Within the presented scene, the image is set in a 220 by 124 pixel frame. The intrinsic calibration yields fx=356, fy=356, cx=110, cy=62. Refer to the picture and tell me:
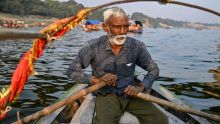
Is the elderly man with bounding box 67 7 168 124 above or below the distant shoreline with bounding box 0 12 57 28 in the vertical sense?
above

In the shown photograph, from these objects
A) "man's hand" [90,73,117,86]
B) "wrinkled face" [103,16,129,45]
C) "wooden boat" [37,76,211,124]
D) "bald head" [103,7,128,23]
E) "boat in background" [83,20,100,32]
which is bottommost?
"boat in background" [83,20,100,32]

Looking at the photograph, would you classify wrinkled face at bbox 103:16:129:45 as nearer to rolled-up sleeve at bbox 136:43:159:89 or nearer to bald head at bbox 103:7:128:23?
bald head at bbox 103:7:128:23

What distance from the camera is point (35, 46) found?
4500mm

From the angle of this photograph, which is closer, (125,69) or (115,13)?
(115,13)

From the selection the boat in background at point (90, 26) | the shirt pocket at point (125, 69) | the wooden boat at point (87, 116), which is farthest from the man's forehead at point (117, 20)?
the boat in background at point (90, 26)

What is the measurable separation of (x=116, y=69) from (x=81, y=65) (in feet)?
1.54

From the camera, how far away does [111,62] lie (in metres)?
4.72

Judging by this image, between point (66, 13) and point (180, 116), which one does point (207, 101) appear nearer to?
point (180, 116)

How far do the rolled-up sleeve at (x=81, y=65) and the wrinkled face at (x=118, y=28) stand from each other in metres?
0.38

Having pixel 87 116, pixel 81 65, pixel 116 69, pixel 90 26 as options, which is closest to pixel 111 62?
pixel 116 69

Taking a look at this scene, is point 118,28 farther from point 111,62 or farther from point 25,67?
point 25,67

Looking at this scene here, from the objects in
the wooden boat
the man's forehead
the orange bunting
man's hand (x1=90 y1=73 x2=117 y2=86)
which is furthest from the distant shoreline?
man's hand (x1=90 y1=73 x2=117 y2=86)

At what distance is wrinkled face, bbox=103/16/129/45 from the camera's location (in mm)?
4453

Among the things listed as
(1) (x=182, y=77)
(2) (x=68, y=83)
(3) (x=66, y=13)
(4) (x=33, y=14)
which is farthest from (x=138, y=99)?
(3) (x=66, y=13)
